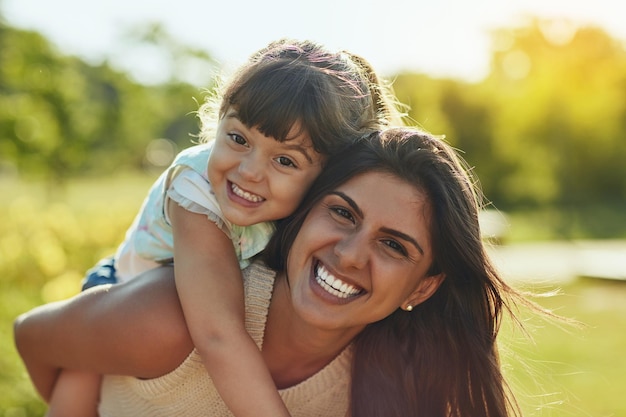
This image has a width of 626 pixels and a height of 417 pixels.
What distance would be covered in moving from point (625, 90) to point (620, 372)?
15395 mm

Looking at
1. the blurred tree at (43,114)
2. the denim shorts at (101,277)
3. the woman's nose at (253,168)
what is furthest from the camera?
the blurred tree at (43,114)

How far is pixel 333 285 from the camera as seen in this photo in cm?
249

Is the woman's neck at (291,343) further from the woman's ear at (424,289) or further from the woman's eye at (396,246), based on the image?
the woman's eye at (396,246)

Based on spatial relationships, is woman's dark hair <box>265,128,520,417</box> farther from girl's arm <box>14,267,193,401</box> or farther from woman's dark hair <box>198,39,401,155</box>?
girl's arm <box>14,267,193,401</box>

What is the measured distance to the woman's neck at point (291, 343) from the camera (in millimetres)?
2756

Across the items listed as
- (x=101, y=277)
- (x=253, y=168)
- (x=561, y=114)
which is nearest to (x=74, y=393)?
(x=101, y=277)

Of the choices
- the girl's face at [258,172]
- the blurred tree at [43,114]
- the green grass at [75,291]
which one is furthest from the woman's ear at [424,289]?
the blurred tree at [43,114]

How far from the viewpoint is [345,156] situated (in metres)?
2.66

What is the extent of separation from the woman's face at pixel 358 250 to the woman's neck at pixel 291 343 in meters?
0.19

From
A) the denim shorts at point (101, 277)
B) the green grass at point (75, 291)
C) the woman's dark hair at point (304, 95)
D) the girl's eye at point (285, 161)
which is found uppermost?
the woman's dark hair at point (304, 95)

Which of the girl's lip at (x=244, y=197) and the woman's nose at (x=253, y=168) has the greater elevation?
the woman's nose at (x=253, y=168)

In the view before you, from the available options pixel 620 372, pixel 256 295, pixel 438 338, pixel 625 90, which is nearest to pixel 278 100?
pixel 256 295

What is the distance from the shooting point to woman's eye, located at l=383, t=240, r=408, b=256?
255cm

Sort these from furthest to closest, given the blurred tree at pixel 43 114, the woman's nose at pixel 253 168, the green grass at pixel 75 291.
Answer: the blurred tree at pixel 43 114 → the green grass at pixel 75 291 → the woman's nose at pixel 253 168
